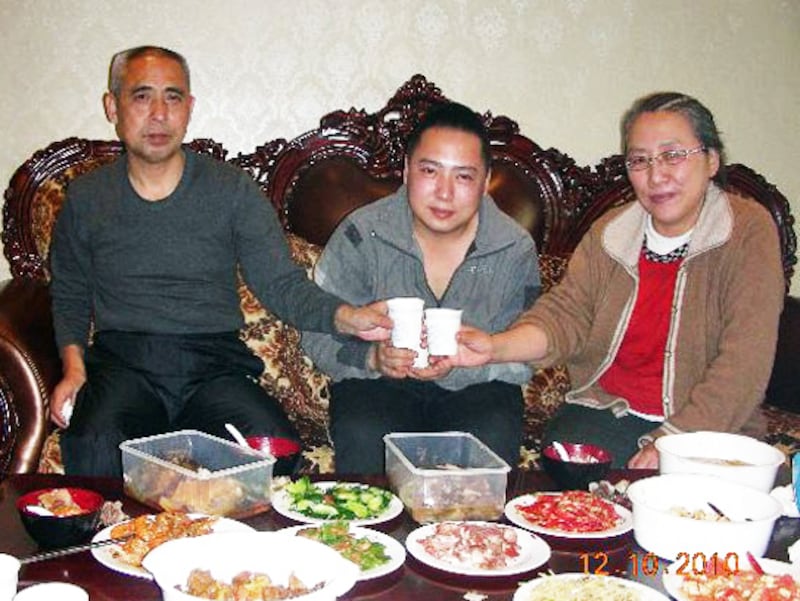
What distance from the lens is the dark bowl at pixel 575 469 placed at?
1739mm

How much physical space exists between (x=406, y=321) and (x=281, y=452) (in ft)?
1.51

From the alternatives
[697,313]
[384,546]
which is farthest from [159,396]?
[697,313]

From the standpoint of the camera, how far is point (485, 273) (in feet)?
8.38

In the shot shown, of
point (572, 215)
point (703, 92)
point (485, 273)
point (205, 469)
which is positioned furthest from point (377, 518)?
point (703, 92)

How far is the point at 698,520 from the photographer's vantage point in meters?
1.39

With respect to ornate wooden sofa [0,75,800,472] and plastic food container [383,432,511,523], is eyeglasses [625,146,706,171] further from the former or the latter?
plastic food container [383,432,511,523]

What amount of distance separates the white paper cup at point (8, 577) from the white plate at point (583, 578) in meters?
0.67

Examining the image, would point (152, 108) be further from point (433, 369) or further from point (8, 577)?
point (8, 577)

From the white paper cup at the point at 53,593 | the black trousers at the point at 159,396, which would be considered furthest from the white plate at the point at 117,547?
the black trousers at the point at 159,396

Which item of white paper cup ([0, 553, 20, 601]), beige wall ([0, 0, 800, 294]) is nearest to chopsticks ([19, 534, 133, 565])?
white paper cup ([0, 553, 20, 601])

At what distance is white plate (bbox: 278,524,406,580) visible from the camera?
1.36 m

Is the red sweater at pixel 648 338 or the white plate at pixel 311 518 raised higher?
the red sweater at pixel 648 338

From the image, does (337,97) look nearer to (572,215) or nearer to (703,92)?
(572,215)
